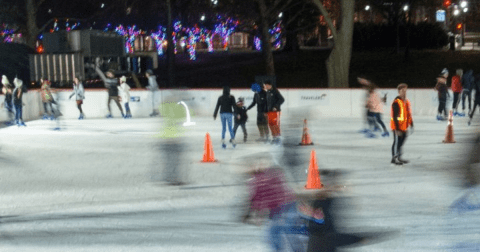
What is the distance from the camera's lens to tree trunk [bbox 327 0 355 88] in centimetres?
3412

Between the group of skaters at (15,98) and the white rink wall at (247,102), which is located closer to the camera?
the group of skaters at (15,98)

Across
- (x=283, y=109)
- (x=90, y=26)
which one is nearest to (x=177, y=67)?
(x=90, y=26)

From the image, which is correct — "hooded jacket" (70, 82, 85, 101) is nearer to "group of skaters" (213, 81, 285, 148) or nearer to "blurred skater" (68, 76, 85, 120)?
"blurred skater" (68, 76, 85, 120)

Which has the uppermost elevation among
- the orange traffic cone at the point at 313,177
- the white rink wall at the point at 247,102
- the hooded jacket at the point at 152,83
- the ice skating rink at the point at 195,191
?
the hooded jacket at the point at 152,83

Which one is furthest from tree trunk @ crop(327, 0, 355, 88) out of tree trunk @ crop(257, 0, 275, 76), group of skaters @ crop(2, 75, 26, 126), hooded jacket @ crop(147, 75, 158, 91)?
group of skaters @ crop(2, 75, 26, 126)

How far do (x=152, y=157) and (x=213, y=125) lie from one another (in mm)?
7696

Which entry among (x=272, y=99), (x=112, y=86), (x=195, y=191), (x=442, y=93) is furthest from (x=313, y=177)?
(x=112, y=86)

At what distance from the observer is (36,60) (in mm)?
46500

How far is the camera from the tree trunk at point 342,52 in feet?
112

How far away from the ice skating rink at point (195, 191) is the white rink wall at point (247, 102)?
476cm

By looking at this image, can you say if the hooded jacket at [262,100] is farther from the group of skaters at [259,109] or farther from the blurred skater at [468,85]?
the blurred skater at [468,85]

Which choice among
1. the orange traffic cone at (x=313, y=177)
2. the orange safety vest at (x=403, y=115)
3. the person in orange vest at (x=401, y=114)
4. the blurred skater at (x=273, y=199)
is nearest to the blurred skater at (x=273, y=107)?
the person in orange vest at (x=401, y=114)

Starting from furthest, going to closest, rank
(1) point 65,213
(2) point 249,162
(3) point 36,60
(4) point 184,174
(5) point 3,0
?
(5) point 3,0 → (3) point 36,60 → (4) point 184,174 → (1) point 65,213 → (2) point 249,162

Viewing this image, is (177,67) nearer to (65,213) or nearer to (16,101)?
(16,101)
